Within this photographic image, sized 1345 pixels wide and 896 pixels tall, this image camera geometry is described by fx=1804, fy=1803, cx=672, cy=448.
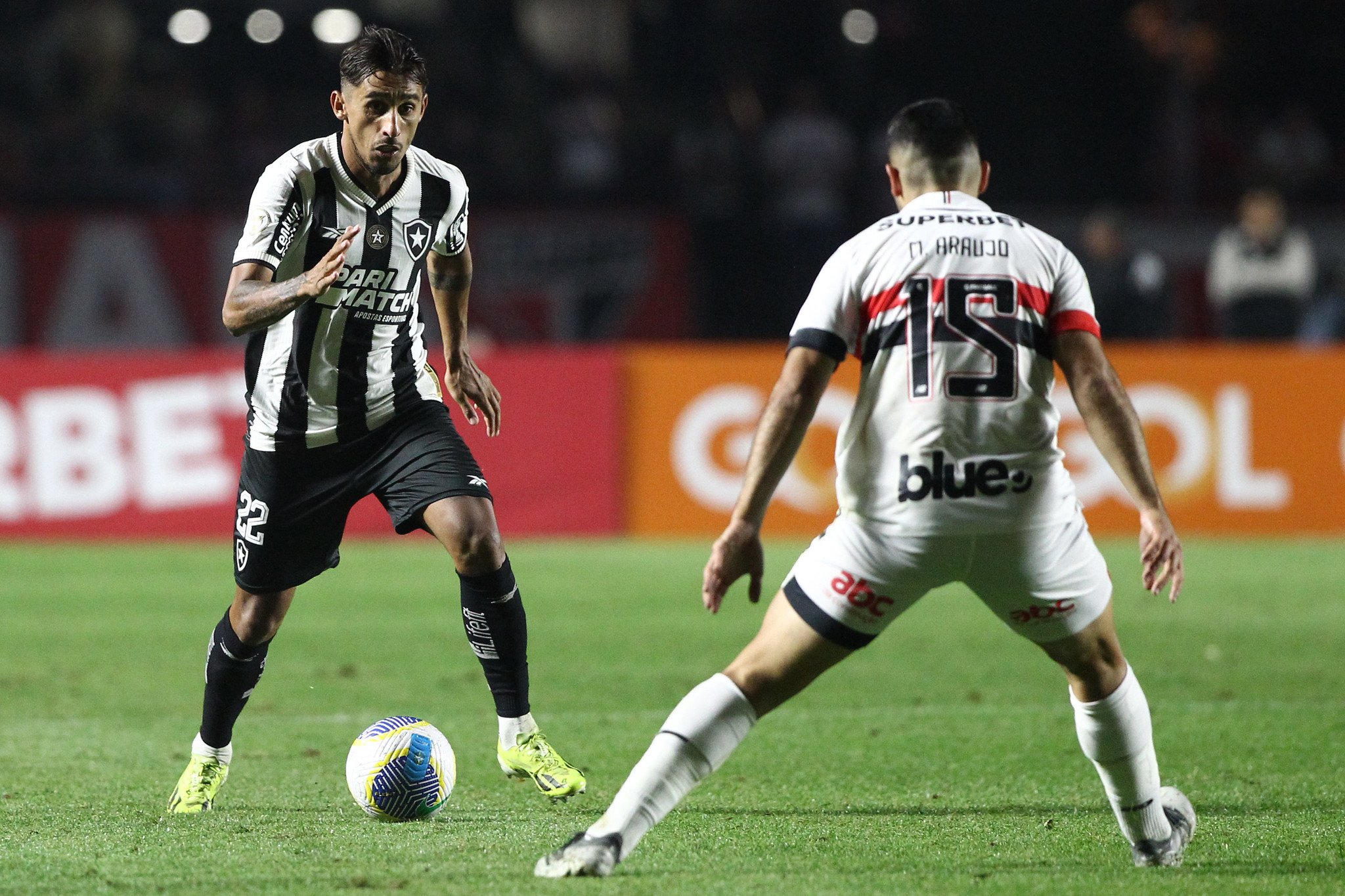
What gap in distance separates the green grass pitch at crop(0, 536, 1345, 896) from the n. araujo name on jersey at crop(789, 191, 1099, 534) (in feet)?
3.15

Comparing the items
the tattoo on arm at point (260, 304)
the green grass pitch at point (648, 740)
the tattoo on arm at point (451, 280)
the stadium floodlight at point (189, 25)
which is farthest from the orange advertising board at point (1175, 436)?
the tattoo on arm at point (260, 304)

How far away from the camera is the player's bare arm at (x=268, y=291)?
4816 millimetres

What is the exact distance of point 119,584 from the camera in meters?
11.5

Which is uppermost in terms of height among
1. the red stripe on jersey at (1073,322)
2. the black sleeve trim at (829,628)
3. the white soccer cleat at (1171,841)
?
the red stripe on jersey at (1073,322)

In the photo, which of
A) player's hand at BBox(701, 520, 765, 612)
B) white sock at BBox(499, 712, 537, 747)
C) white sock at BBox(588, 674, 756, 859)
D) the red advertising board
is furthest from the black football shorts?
the red advertising board

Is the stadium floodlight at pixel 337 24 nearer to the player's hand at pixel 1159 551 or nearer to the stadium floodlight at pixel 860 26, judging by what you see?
the stadium floodlight at pixel 860 26

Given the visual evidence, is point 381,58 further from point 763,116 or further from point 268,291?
point 763,116

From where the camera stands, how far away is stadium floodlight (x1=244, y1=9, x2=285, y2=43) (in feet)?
65.5

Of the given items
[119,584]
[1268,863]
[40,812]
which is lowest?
[119,584]

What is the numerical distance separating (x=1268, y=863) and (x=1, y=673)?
19.5 feet

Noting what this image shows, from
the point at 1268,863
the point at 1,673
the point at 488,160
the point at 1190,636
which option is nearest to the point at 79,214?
the point at 488,160

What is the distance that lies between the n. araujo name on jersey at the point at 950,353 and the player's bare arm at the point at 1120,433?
0.20ft

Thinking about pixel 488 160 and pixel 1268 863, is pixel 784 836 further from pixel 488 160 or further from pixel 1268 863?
pixel 488 160

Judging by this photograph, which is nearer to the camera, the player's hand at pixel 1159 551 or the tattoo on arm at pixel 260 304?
the player's hand at pixel 1159 551
